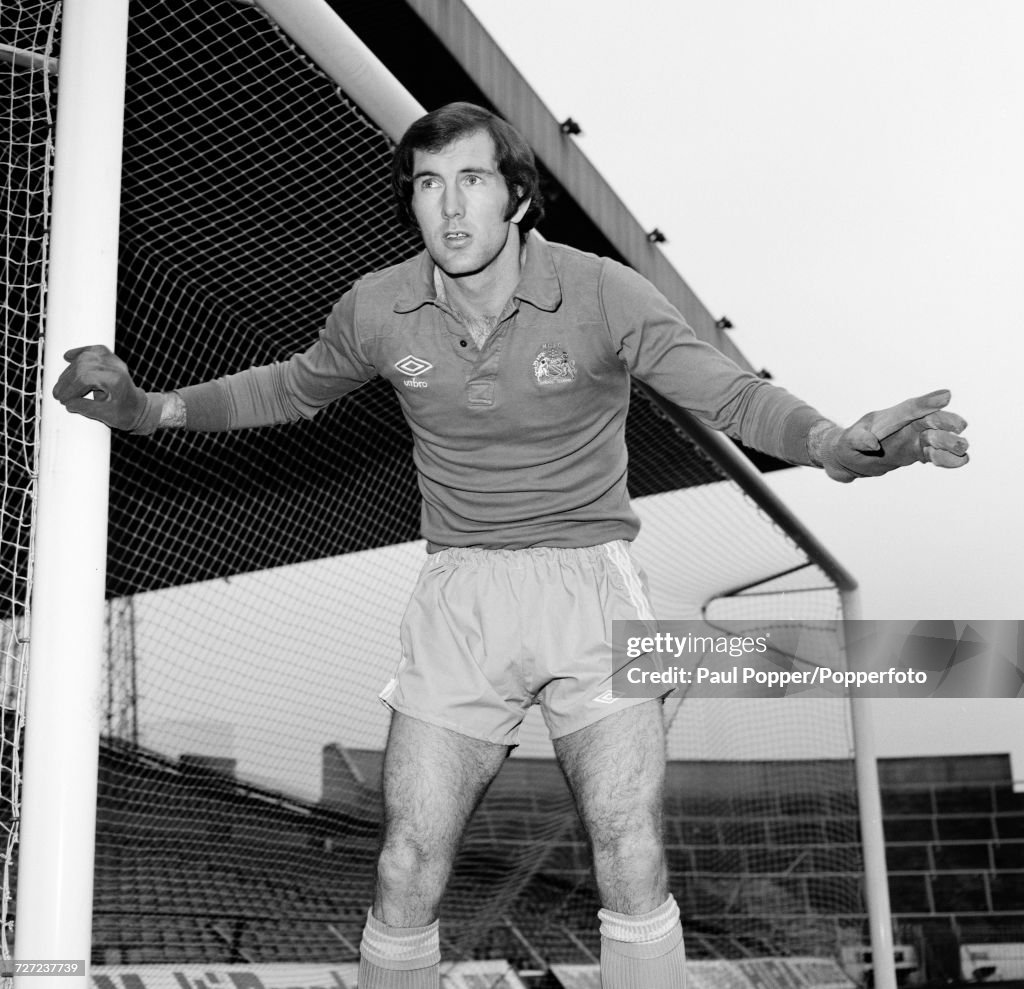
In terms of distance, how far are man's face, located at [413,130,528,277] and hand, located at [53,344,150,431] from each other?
1.91 feet

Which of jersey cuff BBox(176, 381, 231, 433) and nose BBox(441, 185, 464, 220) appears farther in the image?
jersey cuff BBox(176, 381, 231, 433)

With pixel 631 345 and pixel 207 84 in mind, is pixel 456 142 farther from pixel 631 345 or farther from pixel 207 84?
pixel 207 84

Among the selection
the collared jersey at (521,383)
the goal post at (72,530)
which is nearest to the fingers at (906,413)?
the collared jersey at (521,383)

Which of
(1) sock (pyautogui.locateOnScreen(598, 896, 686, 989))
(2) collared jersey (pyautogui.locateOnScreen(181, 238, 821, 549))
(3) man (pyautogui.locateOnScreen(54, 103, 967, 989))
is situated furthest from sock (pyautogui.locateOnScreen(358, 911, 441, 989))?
(2) collared jersey (pyautogui.locateOnScreen(181, 238, 821, 549))

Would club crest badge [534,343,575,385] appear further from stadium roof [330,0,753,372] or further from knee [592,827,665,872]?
stadium roof [330,0,753,372]

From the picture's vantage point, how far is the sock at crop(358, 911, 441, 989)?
6.28ft

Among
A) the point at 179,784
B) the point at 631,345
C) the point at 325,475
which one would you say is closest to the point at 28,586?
the point at 631,345

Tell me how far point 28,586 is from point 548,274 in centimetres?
114

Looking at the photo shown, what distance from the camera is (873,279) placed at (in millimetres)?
8531

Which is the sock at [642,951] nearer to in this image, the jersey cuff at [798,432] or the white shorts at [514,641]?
the white shorts at [514,641]

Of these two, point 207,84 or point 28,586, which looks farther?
point 207,84

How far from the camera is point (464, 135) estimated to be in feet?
6.88

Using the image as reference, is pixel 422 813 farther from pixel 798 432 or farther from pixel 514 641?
pixel 798 432

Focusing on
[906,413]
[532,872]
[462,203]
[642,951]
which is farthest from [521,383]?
[532,872]
